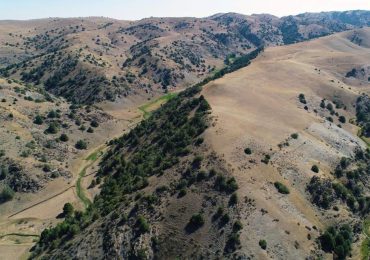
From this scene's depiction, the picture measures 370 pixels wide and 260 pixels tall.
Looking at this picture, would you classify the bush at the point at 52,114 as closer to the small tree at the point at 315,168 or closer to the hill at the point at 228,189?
the hill at the point at 228,189

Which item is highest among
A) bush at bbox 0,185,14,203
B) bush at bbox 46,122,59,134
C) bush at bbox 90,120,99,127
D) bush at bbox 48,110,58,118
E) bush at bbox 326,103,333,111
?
bush at bbox 48,110,58,118

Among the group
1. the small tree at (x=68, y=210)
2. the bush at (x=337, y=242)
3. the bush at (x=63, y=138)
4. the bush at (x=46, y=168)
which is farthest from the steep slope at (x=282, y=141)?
the bush at (x=63, y=138)

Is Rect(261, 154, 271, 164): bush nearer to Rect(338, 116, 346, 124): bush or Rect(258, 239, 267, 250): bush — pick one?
Rect(258, 239, 267, 250): bush

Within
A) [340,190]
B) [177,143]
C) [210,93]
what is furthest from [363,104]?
[177,143]

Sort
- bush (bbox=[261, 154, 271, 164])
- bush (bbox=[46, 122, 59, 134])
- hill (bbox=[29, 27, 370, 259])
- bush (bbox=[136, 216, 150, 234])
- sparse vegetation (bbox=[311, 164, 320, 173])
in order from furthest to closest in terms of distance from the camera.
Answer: bush (bbox=[46, 122, 59, 134])
sparse vegetation (bbox=[311, 164, 320, 173])
bush (bbox=[261, 154, 271, 164])
bush (bbox=[136, 216, 150, 234])
hill (bbox=[29, 27, 370, 259])

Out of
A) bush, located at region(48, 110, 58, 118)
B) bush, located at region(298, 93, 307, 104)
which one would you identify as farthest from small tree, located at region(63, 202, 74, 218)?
bush, located at region(298, 93, 307, 104)

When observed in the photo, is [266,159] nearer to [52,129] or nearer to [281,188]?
[281,188]

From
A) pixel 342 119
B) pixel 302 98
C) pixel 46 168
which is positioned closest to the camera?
pixel 46 168

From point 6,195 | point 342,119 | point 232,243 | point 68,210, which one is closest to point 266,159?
point 232,243

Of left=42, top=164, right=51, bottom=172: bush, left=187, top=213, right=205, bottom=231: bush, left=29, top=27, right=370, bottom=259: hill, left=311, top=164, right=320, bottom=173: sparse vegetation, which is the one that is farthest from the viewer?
left=42, top=164, right=51, bottom=172: bush
